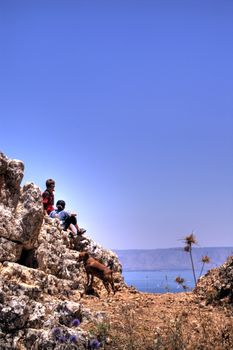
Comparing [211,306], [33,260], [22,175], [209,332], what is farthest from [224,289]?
[22,175]

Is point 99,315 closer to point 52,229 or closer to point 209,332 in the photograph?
point 209,332

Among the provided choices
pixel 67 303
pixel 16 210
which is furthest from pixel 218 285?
pixel 16 210

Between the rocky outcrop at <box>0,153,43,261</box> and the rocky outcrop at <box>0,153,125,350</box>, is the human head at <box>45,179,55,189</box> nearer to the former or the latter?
the rocky outcrop at <box>0,153,125,350</box>

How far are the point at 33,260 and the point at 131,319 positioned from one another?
371 cm

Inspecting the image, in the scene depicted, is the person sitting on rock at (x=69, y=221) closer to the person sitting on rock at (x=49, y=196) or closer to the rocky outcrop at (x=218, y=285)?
the person sitting on rock at (x=49, y=196)

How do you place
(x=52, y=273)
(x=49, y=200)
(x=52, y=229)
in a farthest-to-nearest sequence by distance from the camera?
(x=49, y=200) < (x=52, y=229) < (x=52, y=273)

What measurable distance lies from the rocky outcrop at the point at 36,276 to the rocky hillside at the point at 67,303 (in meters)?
0.02

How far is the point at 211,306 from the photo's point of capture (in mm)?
12703

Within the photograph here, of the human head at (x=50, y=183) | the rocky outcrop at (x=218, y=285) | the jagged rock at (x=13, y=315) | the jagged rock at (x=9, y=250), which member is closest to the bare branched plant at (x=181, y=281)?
the rocky outcrop at (x=218, y=285)

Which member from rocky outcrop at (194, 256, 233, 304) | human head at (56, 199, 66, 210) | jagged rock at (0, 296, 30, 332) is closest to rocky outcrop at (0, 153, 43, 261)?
jagged rock at (0, 296, 30, 332)

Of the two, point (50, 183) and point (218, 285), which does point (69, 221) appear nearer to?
point (50, 183)

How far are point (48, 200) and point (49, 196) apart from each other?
0.69ft

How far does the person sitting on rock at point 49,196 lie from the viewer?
17062mm

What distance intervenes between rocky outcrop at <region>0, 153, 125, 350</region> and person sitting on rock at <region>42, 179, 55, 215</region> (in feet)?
5.30
